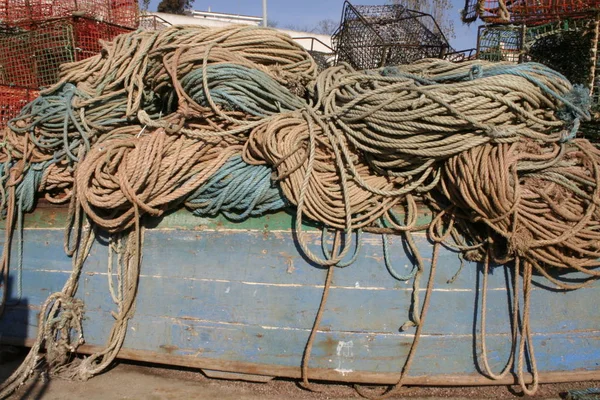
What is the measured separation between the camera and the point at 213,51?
3.05m

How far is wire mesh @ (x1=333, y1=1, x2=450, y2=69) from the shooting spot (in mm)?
5789

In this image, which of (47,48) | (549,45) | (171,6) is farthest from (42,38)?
(171,6)

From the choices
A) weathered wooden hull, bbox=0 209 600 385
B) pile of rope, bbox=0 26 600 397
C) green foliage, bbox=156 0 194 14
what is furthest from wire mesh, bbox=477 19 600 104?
green foliage, bbox=156 0 194 14

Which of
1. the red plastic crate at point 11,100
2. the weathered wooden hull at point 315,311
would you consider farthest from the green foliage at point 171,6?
the weathered wooden hull at point 315,311

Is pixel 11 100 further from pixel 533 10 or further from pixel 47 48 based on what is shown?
pixel 533 10

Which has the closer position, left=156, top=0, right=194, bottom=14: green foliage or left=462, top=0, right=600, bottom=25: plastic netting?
left=462, top=0, right=600, bottom=25: plastic netting

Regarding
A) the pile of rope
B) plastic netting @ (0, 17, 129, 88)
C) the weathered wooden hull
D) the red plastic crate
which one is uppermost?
plastic netting @ (0, 17, 129, 88)

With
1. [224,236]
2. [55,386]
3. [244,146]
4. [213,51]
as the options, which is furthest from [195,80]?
[55,386]

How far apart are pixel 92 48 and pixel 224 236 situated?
2788 mm

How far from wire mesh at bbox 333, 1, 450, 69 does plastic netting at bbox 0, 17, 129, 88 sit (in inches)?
106

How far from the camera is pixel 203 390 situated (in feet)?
9.84

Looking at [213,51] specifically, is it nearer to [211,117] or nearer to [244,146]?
[211,117]

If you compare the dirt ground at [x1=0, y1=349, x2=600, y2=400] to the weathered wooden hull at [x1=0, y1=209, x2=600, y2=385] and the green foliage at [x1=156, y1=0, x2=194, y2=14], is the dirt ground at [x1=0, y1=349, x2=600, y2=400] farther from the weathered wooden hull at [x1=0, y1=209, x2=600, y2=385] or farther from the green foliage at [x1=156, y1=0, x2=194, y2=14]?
the green foliage at [x1=156, y1=0, x2=194, y2=14]

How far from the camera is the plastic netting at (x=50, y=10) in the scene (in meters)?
4.98
